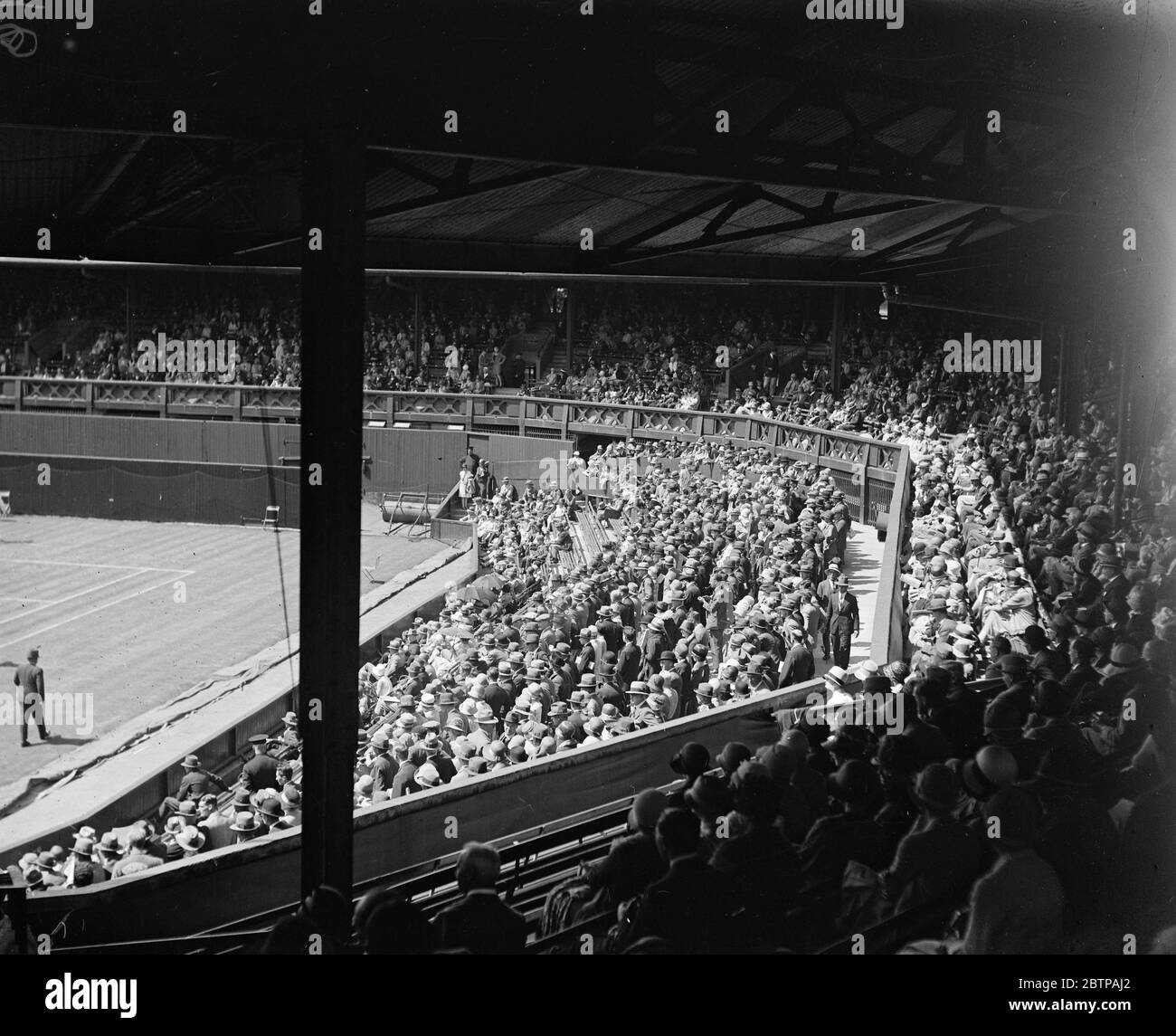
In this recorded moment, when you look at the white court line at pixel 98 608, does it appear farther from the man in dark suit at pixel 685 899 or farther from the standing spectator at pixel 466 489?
the man in dark suit at pixel 685 899

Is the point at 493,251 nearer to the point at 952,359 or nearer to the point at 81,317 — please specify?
the point at 952,359

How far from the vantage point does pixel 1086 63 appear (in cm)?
736

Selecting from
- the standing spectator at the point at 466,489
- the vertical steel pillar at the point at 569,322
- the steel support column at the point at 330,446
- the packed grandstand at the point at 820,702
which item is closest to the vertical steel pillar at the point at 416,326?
the vertical steel pillar at the point at 569,322

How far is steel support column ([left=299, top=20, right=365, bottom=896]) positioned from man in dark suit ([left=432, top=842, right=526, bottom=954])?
44.6 inches

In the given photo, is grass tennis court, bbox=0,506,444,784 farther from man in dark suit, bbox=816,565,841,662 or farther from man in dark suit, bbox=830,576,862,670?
man in dark suit, bbox=830,576,862,670

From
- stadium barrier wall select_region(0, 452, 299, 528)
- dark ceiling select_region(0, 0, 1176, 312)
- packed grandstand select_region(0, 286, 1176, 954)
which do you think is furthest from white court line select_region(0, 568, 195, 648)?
dark ceiling select_region(0, 0, 1176, 312)

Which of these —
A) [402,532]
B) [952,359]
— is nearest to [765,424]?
[952,359]

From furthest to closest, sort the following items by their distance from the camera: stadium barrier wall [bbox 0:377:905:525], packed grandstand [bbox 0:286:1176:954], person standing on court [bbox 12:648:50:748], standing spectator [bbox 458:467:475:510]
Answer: stadium barrier wall [bbox 0:377:905:525]
standing spectator [bbox 458:467:475:510]
person standing on court [bbox 12:648:50:748]
packed grandstand [bbox 0:286:1176:954]

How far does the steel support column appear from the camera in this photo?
532cm

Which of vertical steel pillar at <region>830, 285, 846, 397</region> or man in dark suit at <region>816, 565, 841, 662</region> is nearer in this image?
man in dark suit at <region>816, 565, 841, 662</region>

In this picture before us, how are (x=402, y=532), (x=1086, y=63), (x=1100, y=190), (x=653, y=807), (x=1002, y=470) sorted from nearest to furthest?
(x=653, y=807) < (x=1086, y=63) < (x=1100, y=190) < (x=1002, y=470) < (x=402, y=532)

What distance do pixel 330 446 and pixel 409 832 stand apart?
2.54 meters
